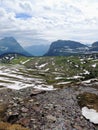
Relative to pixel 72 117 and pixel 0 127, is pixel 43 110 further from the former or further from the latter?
pixel 0 127

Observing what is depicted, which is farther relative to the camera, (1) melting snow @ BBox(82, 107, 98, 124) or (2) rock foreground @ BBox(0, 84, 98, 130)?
(1) melting snow @ BBox(82, 107, 98, 124)

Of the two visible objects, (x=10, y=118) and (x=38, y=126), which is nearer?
(x=38, y=126)

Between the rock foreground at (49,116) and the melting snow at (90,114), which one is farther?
the melting snow at (90,114)

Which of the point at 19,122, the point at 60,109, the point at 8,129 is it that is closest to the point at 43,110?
the point at 60,109

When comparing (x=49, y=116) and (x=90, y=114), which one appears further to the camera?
(x=90, y=114)

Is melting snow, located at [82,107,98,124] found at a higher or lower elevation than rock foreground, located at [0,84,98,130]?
lower

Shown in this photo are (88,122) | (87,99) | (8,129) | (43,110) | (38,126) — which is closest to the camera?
(8,129)

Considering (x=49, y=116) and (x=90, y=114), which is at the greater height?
(x=49, y=116)

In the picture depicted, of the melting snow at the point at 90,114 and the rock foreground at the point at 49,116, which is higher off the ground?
the rock foreground at the point at 49,116
